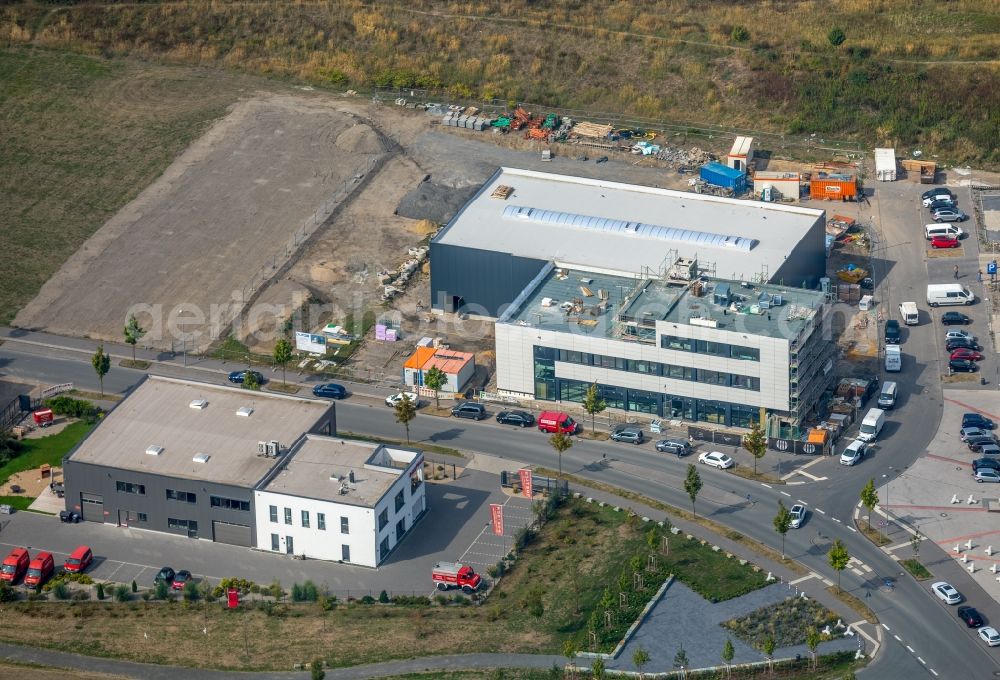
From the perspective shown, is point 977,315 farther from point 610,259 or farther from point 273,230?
point 273,230

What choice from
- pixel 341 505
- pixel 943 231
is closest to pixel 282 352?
pixel 341 505

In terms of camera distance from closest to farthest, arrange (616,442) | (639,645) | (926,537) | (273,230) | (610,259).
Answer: (639,645), (926,537), (616,442), (610,259), (273,230)

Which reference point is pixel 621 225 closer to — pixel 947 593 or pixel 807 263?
pixel 807 263

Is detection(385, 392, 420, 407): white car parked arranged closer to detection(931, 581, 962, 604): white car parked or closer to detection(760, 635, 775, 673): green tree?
detection(760, 635, 775, 673): green tree

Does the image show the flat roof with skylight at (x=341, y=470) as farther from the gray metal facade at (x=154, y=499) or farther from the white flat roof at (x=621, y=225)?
the white flat roof at (x=621, y=225)

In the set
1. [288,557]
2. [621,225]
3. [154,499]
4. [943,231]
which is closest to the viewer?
[288,557]

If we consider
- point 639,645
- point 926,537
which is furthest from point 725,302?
point 639,645
